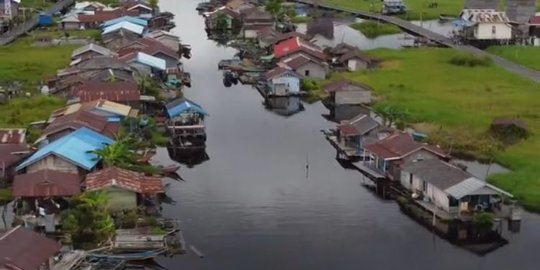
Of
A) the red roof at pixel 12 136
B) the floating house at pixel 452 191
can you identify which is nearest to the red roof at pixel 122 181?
the red roof at pixel 12 136

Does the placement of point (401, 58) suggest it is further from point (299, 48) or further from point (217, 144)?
point (217, 144)

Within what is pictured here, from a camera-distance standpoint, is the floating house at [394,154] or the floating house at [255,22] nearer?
the floating house at [394,154]

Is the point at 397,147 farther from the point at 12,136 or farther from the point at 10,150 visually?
the point at 12,136

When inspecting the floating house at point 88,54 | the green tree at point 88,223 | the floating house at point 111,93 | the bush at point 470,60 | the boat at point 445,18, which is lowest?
the green tree at point 88,223

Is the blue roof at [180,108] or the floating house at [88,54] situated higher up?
the floating house at [88,54]

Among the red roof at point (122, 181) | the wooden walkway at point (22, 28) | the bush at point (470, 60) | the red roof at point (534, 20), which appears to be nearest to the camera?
the red roof at point (122, 181)

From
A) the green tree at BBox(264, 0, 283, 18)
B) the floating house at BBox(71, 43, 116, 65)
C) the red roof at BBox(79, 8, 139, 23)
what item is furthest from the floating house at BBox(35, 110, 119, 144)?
the green tree at BBox(264, 0, 283, 18)

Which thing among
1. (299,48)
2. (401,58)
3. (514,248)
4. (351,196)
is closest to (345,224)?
(351,196)

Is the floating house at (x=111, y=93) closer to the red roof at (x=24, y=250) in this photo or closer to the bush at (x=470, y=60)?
the red roof at (x=24, y=250)
